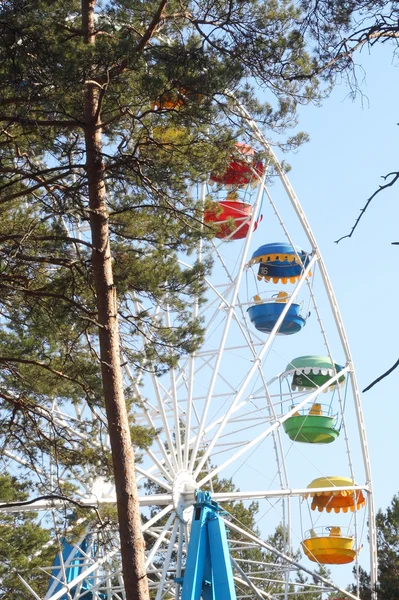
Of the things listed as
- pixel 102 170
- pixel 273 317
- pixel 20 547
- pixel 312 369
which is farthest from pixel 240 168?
pixel 312 369

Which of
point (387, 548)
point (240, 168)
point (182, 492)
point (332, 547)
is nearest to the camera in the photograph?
point (240, 168)

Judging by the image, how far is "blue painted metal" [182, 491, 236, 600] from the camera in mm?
12594

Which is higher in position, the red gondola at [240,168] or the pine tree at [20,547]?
the red gondola at [240,168]

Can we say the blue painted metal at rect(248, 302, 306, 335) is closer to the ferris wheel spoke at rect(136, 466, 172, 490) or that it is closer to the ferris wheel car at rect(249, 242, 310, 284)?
the ferris wheel car at rect(249, 242, 310, 284)

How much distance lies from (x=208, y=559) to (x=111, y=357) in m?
5.36

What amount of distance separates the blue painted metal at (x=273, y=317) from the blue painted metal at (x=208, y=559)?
6.38 m

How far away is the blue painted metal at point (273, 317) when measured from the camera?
19375 millimetres

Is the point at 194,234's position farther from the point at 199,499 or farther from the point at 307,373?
the point at 307,373

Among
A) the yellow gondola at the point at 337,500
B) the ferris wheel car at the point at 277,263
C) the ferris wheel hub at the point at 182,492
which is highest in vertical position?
the ferris wheel car at the point at 277,263

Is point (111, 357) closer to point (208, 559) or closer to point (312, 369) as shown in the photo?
point (208, 559)

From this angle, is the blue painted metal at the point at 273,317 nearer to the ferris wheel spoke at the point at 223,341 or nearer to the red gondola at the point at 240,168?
the ferris wheel spoke at the point at 223,341

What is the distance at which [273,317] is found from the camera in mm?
19391

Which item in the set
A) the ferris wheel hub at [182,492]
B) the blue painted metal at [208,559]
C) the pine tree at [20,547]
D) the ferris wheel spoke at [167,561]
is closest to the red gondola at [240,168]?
the blue painted metal at [208,559]

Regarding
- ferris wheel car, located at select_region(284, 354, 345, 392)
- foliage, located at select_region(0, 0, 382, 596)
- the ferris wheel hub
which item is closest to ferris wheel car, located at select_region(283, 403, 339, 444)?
ferris wheel car, located at select_region(284, 354, 345, 392)
